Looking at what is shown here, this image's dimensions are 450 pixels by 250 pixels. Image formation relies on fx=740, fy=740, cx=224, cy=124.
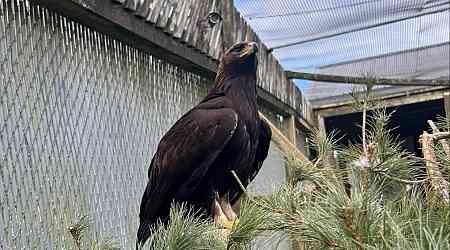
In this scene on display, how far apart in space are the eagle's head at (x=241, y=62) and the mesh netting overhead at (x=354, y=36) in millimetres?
1200

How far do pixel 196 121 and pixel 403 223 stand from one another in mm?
1496

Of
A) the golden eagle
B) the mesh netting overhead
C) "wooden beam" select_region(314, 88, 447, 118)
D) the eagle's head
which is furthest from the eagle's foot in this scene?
"wooden beam" select_region(314, 88, 447, 118)

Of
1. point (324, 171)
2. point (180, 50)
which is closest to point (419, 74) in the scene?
point (180, 50)

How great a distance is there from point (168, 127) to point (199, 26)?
493mm

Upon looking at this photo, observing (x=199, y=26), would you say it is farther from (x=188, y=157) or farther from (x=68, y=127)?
(x=68, y=127)

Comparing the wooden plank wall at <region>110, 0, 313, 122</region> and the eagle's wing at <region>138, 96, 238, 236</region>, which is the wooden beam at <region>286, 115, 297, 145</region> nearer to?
the wooden plank wall at <region>110, 0, 313, 122</region>

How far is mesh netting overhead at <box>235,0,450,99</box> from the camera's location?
14.2 ft

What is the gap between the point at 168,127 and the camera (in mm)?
2887

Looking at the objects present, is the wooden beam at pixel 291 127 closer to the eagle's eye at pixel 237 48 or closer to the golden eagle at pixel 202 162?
the eagle's eye at pixel 237 48

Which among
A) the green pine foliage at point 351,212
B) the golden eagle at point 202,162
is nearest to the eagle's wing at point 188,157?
the golden eagle at point 202,162

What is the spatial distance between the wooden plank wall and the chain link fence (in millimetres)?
139

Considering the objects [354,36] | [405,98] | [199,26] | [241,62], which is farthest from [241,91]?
[405,98]

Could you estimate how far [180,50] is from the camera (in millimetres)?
2861

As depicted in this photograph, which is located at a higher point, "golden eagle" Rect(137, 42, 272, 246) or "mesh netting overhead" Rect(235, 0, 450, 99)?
"mesh netting overhead" Rect(235, 0, 450, 99)
